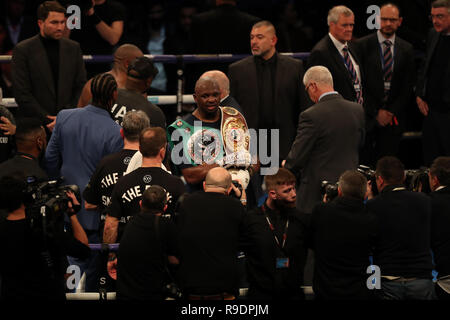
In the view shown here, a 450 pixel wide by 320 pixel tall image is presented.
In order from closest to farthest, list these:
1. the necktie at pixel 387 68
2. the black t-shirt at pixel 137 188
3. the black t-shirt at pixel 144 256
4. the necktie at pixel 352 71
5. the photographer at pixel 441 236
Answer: the black t-shirt at pixel 144 256 → the black t-shirt at pixel 137 188 → the photographer at pixel 441 236 → the necktie at pixel 352 71 → the necktie at pixel 387 68

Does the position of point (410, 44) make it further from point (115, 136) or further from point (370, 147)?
point (115, 136)

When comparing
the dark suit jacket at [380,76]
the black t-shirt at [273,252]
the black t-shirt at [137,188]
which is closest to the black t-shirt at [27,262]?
the black t-shirt at [137,188]

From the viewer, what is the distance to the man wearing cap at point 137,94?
232 inches

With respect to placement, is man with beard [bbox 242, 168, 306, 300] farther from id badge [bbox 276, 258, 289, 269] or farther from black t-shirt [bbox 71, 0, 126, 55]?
black t-shirt [bbox 71, 0, 126, 55]

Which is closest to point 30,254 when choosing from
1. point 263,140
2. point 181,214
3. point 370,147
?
point 181,214

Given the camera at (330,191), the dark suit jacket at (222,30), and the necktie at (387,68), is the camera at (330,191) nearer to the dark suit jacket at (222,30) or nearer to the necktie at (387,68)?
the necktie at (387,68)

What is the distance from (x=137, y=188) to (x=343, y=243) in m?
1.31

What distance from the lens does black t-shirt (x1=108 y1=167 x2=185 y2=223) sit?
16.1 feet

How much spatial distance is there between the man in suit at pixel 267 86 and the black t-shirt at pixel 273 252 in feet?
6.25

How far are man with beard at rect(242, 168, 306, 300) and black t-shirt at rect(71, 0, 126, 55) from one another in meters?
2.87

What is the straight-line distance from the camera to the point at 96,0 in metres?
7.09

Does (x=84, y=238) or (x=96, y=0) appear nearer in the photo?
(x=84, y=238)

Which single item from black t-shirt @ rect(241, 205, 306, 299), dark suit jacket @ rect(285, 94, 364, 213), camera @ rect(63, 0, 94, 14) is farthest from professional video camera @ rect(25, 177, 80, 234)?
camera @ rect(63, 0, 94, 14)

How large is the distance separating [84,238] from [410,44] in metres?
3.97
